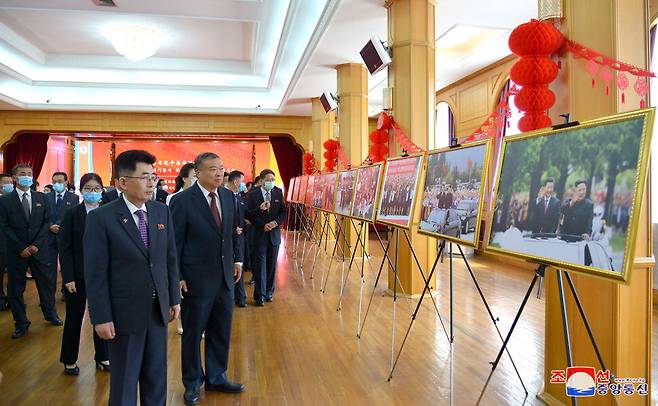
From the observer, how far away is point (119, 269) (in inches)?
79.5

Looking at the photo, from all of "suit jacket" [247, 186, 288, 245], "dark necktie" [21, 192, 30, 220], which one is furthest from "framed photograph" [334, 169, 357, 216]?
"dark necktie" [21, 192, 30, 220]

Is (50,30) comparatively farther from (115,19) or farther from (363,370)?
(363,370)

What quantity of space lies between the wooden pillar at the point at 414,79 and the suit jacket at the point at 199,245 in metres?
2.94

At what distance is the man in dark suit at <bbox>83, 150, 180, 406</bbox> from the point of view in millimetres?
1986

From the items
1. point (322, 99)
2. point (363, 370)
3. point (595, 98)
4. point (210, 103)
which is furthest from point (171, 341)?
point (210, 103)

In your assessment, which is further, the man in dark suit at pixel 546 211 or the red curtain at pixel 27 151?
the red curtain at pixel 27 151

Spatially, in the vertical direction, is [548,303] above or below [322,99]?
below

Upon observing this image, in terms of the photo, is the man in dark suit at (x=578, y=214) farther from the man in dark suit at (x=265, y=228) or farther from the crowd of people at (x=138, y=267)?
the man in dark suit at (x=265, y=228)

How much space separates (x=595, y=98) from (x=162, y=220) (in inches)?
89.6

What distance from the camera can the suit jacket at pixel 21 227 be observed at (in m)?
4.21

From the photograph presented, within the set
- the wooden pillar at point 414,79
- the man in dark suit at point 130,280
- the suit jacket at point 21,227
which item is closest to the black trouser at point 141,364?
the man in dark suit at point 130,280

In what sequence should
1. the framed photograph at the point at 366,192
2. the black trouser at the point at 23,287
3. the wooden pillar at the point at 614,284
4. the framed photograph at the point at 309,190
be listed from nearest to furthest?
1. the wooden pillar at the point at 614,284
2. the framed photograph at the point at 366,192
3. the black trouser at the point at 23,287
4. the framed photograph at the point at 309,190

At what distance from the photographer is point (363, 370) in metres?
3.24

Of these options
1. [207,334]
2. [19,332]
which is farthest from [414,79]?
[19,332]
